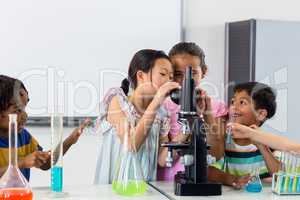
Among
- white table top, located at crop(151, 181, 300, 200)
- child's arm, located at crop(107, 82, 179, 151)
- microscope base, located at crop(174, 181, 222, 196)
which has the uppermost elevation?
child's arm, located at crop(107, 82, 179, 151)

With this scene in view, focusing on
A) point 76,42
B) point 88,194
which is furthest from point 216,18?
point 88,194

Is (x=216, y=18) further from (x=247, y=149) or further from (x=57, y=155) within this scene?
(x=57, y=155)

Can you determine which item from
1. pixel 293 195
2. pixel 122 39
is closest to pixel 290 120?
pixel 122 39

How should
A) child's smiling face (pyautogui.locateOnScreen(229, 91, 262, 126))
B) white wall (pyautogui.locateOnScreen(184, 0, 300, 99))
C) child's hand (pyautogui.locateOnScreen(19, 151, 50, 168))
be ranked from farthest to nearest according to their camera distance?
1. white wall (pyautogui.locateOnScreen(184, 0, 300, 99))
2. child's smiling face (pyautogui.locateOnScreen(229, 91, 262, 126))
3. child's hand (pyautogui.locateOnScreen(19, 151, 50, 168))

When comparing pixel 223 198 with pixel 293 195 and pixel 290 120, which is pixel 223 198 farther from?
pixel 290 120

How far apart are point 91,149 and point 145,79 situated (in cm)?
93

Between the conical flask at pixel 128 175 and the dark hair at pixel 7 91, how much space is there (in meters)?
0.41

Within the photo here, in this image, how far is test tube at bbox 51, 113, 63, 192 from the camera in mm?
1266

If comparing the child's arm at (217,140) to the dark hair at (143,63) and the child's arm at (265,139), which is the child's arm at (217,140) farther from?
the dark hair at (143,63)

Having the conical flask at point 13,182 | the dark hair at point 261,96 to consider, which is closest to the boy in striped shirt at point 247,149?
the dark hair at point 261,96

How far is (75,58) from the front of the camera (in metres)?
2.37

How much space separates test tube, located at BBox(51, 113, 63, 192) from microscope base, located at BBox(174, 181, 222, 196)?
323mm

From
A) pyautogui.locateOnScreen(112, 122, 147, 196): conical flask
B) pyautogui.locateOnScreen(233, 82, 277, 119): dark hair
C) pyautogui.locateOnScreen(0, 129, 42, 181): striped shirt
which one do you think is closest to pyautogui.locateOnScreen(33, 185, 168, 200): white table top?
pyautogui.locateOnScreen(112, 122, 147, 196): conical flask

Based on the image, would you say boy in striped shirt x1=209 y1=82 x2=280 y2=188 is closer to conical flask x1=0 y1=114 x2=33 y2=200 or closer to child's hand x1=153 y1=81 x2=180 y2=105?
child's hand x1=153 y1=81 x2=180 y2=105
